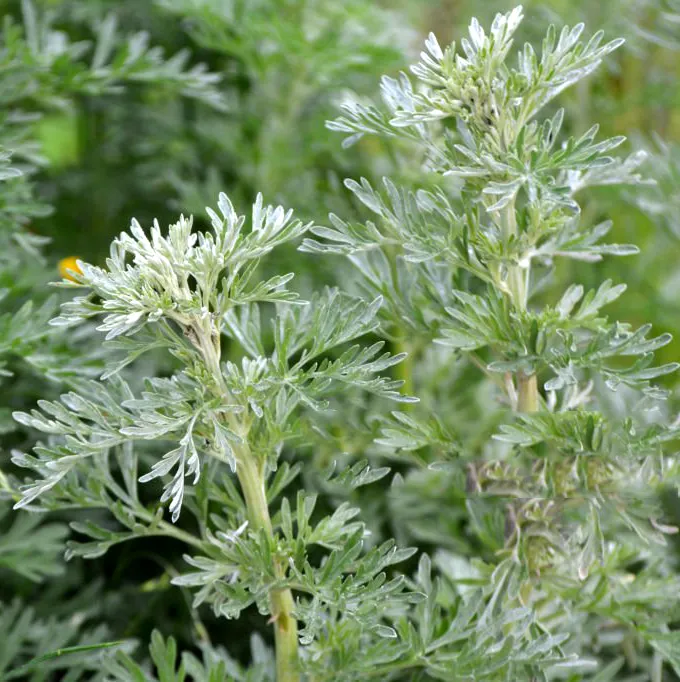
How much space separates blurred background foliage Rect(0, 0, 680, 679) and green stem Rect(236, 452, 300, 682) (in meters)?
0.21

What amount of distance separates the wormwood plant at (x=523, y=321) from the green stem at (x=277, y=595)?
8 centimetres

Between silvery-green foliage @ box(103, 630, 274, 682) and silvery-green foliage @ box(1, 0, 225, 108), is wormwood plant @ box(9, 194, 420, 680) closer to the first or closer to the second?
silvery-green foliage @ box(103, 630, 274, 682)

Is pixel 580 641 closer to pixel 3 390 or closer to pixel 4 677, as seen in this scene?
pixel 4 677

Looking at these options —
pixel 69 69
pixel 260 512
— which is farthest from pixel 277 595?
pixel 69 69

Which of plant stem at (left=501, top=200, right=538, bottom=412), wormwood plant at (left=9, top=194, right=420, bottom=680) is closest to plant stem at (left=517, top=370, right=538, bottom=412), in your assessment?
plant stem at (left=501, top=200, right=538, bottom=412)

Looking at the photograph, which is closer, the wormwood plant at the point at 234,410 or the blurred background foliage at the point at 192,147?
the wormwood plant at the point at 234,410

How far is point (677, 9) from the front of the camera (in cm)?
91

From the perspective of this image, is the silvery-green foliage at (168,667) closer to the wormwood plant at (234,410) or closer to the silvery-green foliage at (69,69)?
the wormwood plant at (234,410)

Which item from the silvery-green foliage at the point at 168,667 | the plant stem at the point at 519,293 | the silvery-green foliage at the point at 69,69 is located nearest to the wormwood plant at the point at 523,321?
the plant stem at the point at 519,293

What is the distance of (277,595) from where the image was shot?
0.58 metres

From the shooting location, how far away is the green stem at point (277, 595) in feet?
1.87

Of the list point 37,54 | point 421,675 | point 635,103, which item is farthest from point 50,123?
point 421,675

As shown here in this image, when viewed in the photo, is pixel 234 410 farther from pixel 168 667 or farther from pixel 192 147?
pixel 192 147

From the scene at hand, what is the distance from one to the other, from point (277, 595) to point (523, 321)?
0.22m
